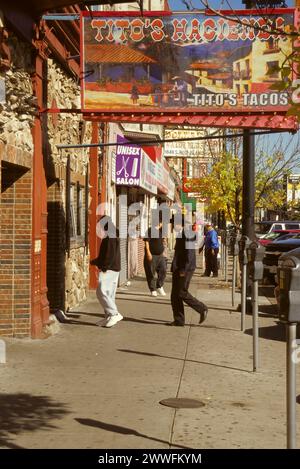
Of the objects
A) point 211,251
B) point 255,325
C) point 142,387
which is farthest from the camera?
point 211,251

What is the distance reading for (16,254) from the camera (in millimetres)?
11375

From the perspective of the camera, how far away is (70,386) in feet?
27.9

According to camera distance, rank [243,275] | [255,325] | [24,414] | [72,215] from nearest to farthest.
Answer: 1. [24,414]
2. [255,325]
3. [243,275]
4. [72,215]

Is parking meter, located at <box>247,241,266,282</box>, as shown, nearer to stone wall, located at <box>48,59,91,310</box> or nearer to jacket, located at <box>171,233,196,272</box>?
jacket, located at <box>171,233,196,272</box>

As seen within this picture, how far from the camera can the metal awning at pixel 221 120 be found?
1230 centimetres

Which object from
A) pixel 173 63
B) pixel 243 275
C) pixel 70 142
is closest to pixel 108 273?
pixel 243 275

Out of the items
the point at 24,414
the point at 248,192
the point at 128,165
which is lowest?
the point at 24,414

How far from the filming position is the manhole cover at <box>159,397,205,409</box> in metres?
7.68

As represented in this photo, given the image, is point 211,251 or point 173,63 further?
point 211,251

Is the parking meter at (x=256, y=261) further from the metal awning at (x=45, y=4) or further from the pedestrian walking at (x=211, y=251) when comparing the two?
the pedestrian walking at (x=211, y=251)

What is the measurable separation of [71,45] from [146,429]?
29.6ft

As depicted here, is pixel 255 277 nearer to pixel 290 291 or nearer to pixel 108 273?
pixel 108 273

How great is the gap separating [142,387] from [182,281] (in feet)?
16.8

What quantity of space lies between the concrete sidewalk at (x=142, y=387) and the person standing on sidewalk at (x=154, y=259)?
16.3 feet
